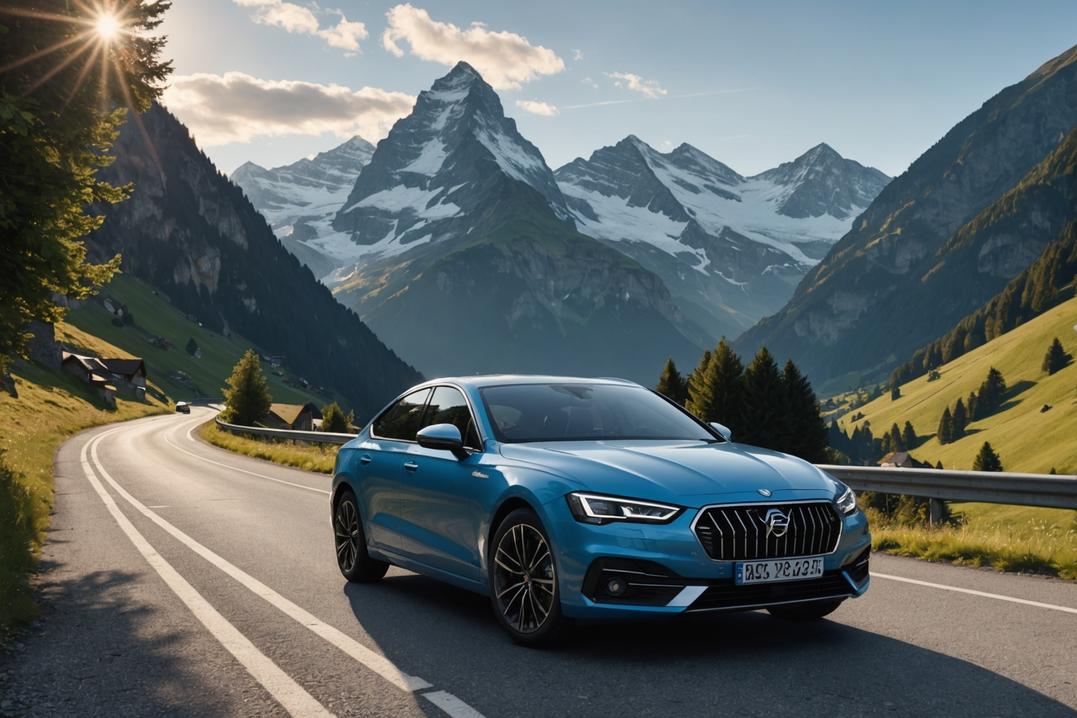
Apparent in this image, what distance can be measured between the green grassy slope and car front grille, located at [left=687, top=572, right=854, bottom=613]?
11623 centimetres

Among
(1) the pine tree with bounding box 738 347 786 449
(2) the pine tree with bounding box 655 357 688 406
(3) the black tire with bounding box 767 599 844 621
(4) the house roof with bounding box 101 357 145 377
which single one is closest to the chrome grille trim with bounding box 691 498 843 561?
(3) the black tire with bounding box 767 599 844 621

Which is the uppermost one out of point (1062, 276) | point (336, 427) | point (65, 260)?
point (1062, 276)

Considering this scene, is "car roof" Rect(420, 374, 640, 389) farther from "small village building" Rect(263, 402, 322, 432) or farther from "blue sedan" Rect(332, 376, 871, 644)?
"small village building" Rect(263, 402, 322, 432)

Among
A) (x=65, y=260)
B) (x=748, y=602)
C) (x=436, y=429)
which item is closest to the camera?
(x=748, y=602)

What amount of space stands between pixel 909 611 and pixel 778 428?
55.4 m

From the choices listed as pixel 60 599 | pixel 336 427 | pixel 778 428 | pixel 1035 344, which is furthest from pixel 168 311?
pixel 60 599

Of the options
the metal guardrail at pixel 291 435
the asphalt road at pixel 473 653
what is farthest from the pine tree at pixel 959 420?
the asphalt road at pixel 473 653

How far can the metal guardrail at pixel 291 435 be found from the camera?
26.7 m

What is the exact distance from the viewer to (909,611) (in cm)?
710

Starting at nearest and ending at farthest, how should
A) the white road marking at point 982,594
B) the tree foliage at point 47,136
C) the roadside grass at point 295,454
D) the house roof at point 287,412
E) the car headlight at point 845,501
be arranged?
1. the car headlight at point 845,501
2. the white road marking at point 982,594
3. the tree foliage at point 47,136
4. the roadside grass at point 295,454
5. the house roof at point 287,412

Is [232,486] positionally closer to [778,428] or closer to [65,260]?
[65,260]

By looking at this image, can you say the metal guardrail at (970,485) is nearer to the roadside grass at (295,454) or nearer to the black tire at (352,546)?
the black tire at (352,546)

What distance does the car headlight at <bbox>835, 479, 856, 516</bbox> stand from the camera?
5934mm

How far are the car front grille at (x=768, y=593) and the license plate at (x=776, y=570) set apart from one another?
0.03 m
